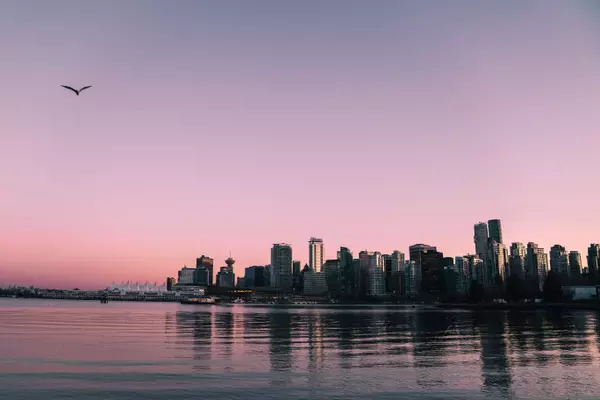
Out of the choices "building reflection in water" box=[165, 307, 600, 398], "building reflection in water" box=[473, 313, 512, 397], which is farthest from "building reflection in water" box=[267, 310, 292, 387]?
"building reflection in water" box=[473, 313, 512, 397]

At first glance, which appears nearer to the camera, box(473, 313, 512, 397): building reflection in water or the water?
the water

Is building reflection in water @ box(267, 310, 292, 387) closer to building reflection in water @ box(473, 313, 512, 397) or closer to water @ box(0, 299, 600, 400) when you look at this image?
water @ box(0, 299, 600, 400)

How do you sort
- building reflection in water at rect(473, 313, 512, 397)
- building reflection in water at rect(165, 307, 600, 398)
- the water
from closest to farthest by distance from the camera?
the water < building reflection in water at rect(473, 313, 512, 397) < building reflection in water at rect(165, 307, 600, 398)

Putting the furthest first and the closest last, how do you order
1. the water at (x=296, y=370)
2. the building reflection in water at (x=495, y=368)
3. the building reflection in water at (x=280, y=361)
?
the building reflection in water at (x=280, y=361) → the building reflection in water at (x=495, y=368) → the water at (x=296, y=370)

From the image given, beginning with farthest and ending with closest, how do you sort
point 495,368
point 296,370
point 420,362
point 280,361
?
point 280,361 < point 420,362 < point 495,368 < point 296,370

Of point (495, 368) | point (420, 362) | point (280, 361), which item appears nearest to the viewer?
point (495, 368)

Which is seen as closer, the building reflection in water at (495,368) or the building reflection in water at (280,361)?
the building reflection in water at (495,368)

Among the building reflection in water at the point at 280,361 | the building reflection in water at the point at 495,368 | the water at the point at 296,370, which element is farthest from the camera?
the building reflection in water at the point at 280,361

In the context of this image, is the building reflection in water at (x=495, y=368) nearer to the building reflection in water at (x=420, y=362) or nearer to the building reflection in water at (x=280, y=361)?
the building reflection in water at (x=420, y=362)

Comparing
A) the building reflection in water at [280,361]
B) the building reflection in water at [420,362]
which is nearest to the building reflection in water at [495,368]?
the building reflection in water at [420,362]

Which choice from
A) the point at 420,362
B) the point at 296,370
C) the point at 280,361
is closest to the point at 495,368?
the point at 420,362

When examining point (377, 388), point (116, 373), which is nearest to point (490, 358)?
point (377, 388)

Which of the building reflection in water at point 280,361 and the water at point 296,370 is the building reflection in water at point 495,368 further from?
the building reflection in water at point 280,361

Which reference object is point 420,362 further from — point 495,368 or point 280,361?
point 280,361
